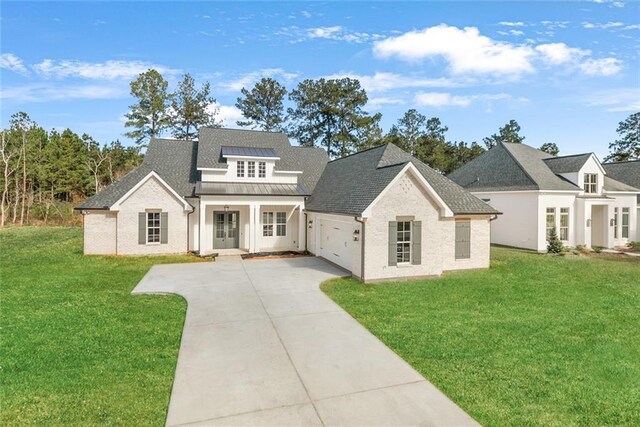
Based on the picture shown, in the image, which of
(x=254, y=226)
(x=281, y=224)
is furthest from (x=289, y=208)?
(x=254, y=226)

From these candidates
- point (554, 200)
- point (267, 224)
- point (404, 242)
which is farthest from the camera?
point (554, 200)

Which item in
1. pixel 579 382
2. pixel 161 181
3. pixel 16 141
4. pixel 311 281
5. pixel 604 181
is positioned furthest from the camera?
pixel 16 141

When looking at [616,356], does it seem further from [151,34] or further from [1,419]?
[151,34]

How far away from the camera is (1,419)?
16.0ft

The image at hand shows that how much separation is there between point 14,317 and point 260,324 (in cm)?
648

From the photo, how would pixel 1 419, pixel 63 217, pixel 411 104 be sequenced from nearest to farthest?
pixel 1 419
pixel 63 217
pixel 411 104

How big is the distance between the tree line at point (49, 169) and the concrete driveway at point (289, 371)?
35797 millimetres

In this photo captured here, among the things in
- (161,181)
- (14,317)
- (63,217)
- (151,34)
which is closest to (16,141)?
(63,217)

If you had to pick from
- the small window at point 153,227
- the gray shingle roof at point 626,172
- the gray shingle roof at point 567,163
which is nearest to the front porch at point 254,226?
the small window at point 153,227

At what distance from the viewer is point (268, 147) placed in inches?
933

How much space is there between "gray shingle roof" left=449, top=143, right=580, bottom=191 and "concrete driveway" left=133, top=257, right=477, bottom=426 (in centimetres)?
1793

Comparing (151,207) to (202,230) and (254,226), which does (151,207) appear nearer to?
(202,230)

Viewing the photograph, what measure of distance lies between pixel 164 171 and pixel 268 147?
6876 mm

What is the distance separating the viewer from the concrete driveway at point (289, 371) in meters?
5.03
